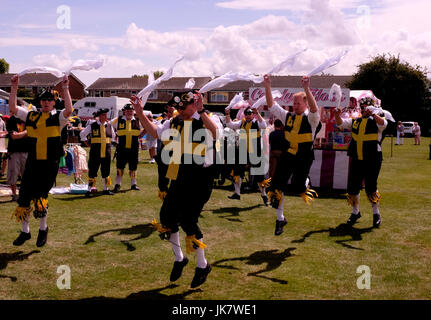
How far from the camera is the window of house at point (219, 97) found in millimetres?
68688

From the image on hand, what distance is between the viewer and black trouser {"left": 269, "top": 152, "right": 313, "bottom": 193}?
706 centimetres

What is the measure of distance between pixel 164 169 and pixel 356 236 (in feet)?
11.7

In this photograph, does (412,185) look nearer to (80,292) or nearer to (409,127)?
(80,292)

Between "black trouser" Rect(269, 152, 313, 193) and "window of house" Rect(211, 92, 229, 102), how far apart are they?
203 feet

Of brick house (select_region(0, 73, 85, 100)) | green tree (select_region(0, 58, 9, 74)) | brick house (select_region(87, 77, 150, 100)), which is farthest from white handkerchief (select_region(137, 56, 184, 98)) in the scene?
green tree (select_region(0, 58, 9, 74))

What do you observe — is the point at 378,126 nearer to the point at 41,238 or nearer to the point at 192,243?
Result: the point at 192,243

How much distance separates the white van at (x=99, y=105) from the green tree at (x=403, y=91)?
95.7 feet

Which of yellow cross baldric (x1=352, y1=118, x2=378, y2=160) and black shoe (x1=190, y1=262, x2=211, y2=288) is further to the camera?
yellow cross baldric (x1=352, y1=118, x2=378, y2=160)

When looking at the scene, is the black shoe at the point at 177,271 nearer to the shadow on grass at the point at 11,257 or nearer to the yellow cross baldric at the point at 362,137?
the shadow on grass at the point at 11,257

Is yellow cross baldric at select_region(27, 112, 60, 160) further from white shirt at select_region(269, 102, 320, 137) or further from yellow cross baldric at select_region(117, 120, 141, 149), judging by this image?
yellow cross baldric at select_region(117, 120, 141, 149)

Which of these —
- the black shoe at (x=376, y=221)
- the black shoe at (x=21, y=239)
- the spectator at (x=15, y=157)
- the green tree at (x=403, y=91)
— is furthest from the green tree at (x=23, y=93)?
the black shoe at (x=376, y=221)

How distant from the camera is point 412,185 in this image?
44.5 feet
